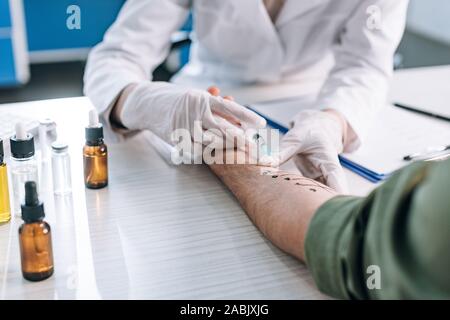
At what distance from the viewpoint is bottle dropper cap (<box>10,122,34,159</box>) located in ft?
3.12

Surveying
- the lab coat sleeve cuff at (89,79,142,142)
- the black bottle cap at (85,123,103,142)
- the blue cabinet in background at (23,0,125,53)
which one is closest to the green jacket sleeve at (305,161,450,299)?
the black bottle cap at (85,123,103,142)

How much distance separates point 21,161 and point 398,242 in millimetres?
631

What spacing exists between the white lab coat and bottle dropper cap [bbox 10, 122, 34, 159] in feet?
1.25

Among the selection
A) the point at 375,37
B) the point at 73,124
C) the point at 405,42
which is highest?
the point at 375,37

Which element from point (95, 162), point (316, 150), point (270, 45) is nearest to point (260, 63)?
point (270, 45)

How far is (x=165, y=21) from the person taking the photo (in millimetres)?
1567

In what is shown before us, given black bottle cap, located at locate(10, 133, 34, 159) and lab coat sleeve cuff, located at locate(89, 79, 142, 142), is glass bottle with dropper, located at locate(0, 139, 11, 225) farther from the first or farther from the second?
lab coat sleeve cuff, located at locate(89, 79, 142, 142)

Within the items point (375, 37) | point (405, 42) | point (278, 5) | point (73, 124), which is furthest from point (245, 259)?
point (405, 42)

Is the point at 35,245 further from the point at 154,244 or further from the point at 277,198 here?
the point at 277,198

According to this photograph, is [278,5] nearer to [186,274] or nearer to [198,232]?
[198,232]

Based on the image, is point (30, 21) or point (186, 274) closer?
point (186, 274)
